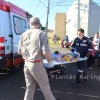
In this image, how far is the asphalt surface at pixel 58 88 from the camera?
17.7ft

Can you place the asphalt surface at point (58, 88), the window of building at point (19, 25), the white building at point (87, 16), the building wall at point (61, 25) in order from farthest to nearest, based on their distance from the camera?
the building wall at point (61, 25) → the white building at point (87, 16) → the window of building at point (19, 25) → the asphalt surface at point (58, 88)

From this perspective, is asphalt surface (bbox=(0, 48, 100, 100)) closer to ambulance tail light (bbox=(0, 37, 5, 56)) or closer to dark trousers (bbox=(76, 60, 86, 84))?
dark trousers (bbox=(76, 60, 86, 84))

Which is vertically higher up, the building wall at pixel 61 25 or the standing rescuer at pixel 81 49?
the building wall at pixel 61 25

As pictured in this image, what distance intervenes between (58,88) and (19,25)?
10.5ft

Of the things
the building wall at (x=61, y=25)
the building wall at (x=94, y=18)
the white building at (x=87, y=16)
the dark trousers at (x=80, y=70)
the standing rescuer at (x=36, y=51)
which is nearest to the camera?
the standing rescuer at (x=36, y=51)

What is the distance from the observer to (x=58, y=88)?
242 inches

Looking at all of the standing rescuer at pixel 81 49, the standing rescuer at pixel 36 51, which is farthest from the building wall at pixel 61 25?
the standing rescuer at pixel 36 51

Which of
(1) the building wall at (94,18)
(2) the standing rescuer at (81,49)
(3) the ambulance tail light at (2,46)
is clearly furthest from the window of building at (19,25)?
(1) the building wall at (94,18)

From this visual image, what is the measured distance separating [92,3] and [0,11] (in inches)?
860

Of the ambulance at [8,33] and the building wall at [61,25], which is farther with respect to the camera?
the building wall at [61,25]

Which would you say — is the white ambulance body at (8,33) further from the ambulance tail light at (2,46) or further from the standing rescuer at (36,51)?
the standing rescuer at (36,51)

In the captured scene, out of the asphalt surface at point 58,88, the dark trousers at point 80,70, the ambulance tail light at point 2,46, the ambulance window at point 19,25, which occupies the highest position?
the ambulance window at point 19,25

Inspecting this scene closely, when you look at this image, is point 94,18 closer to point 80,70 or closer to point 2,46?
point 80,70

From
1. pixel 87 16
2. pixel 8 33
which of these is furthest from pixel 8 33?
pixel 87 16
